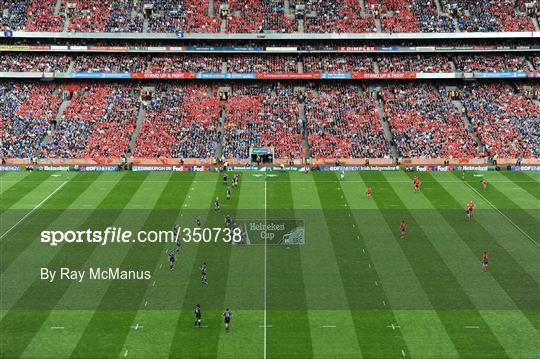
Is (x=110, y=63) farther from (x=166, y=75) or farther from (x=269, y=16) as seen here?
(x=269, y=16)

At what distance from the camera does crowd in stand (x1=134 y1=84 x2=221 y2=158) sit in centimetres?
7975

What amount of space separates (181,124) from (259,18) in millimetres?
Result: 19860

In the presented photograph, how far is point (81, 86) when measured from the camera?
298ft

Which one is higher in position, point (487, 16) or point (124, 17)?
point (124, 17)

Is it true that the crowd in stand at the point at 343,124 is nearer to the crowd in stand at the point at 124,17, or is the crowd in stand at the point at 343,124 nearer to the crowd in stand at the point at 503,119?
the crowd in stand at the point at 503,119

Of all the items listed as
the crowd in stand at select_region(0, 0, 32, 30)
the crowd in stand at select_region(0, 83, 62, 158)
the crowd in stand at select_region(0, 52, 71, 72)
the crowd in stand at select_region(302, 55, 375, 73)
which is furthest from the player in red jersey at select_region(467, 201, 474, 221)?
the crowd in stand at select_region(0, 0, 32, 30)

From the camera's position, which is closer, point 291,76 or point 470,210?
point 470,210

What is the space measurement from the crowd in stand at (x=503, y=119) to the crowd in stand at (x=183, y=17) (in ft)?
115

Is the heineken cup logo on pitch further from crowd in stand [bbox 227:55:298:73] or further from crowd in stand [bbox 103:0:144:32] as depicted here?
crowd in stand [bbox 103:0:144:32]

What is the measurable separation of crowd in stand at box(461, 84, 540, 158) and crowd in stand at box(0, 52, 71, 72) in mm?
52742

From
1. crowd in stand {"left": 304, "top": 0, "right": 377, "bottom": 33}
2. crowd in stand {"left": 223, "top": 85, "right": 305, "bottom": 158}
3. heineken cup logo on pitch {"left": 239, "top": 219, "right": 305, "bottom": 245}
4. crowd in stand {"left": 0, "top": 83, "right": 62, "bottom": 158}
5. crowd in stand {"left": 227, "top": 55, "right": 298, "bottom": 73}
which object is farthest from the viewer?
crowd in stand {"left": 304, "top": 0, "right": 377, "bottom": 33}

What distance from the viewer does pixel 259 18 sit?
93.0 meters

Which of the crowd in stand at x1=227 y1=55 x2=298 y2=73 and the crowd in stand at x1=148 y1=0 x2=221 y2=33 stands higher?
the crowd in stand at x1=148 y1=0 x2=221 y2=33

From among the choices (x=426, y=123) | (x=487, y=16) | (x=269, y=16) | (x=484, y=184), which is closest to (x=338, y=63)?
(x=269, y=16)
